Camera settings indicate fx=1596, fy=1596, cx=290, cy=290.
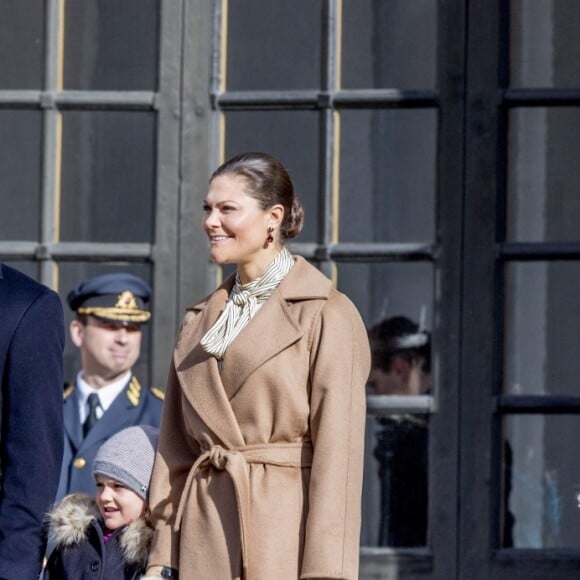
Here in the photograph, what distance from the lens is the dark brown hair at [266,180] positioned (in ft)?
14.5

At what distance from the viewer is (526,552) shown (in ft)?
18.5

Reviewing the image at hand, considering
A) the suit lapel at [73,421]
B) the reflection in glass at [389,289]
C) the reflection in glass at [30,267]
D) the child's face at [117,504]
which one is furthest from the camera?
the reflection in glass at [30,267]

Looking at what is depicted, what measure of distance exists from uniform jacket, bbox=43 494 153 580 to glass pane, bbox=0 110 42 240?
5.69 ft

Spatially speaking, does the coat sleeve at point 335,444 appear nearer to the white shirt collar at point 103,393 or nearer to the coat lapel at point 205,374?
the coat lapel at point 205,374

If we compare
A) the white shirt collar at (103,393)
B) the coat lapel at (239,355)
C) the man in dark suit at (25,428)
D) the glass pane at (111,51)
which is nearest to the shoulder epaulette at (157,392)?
the white shirt collar at (103,393)

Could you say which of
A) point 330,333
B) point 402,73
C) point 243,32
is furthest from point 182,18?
point 330,333

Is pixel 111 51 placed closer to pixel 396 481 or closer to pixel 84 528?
pixel 396 481

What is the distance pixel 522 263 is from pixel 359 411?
1678 millimetres

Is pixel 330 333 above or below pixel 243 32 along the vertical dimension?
below

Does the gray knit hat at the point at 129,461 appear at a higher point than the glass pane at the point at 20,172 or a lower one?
lower

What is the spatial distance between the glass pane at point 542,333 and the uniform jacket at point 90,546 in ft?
5.83

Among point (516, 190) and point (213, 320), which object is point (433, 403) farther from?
point (213, 320)

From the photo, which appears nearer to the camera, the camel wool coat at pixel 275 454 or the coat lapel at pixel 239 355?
the camel wool coat at pixel 275 454

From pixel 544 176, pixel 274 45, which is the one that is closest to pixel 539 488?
pixel 544 176
